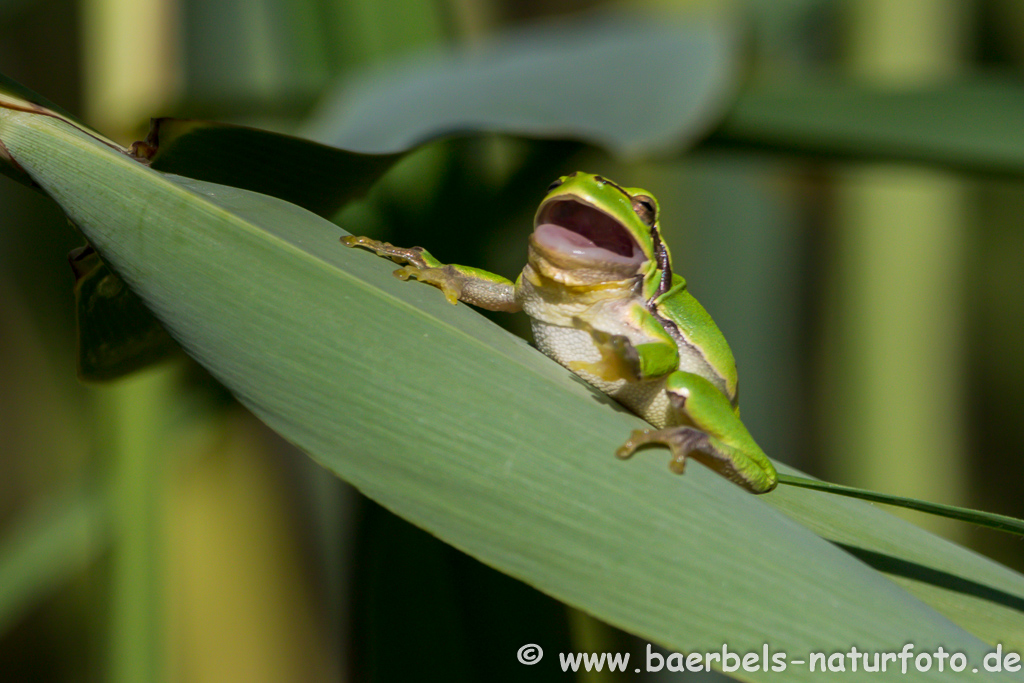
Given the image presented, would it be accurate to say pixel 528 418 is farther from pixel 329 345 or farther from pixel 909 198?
pixel 909 198

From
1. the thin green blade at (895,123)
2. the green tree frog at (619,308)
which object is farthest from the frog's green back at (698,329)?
the thin green blade at (895,123)

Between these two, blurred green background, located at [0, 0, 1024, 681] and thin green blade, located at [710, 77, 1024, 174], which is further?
thin green blade, located at [710, 77, 1024, 174]

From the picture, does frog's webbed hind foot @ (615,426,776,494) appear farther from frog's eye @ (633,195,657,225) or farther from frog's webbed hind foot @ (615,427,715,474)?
frog's eye @ (633,195,657,225)

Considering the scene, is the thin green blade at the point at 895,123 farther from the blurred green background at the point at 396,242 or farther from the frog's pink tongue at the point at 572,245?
the frog's pink tongue at the point at 572,245

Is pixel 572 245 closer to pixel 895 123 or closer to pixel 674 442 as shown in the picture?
pixel 674 442

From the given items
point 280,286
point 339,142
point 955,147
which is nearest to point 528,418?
point 280,286

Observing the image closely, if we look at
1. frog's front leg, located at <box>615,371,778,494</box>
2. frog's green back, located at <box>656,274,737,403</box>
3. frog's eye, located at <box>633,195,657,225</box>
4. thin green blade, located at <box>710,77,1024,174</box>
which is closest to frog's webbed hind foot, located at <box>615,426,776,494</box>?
frog's front leg, located at <box>615,371,778,494</box>
